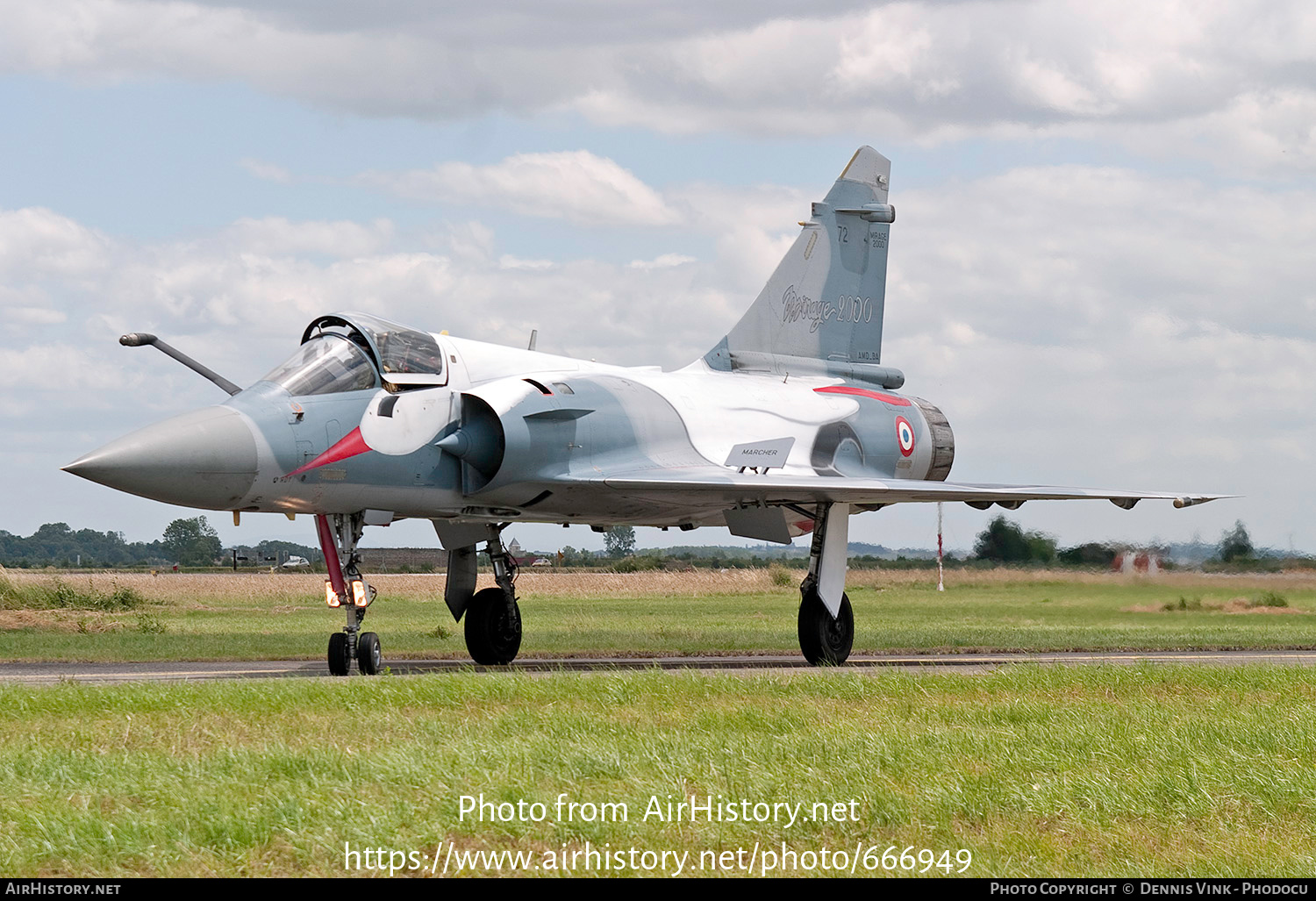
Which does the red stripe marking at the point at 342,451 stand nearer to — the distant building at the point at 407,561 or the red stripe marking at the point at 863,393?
the red stripe marking at the point at 863,393

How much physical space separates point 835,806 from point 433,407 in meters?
8.54

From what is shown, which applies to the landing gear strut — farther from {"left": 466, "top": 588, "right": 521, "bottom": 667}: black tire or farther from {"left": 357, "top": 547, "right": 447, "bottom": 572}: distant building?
{"left": 357, "top": 547, "right": 447, "bottom": 572}: distant building

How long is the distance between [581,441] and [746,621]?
1321 cm

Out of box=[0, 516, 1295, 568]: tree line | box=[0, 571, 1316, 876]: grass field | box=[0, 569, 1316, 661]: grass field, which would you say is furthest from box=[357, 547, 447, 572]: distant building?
box=[0, 571, 1316, 876]: grass field

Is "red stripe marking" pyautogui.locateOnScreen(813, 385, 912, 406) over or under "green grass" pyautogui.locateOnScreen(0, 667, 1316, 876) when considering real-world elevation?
over

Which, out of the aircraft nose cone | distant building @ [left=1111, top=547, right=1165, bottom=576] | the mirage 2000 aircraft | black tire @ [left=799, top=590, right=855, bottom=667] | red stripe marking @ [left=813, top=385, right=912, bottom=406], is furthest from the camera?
distant building @ [left=1111, top=547, right=1165, bottom=576]

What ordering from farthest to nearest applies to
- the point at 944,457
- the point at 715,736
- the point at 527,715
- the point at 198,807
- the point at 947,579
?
the point at 947,579, the point at 944,457, the point at 527,715, the point at 715,736, the point at 198,807

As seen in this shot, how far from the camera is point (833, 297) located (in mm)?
Result: 19953

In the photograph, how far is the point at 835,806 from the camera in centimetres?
632

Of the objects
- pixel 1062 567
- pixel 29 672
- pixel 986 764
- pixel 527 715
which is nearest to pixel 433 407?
pixel 29 672

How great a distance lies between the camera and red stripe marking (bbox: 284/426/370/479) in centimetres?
1279

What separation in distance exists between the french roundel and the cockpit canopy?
696cm

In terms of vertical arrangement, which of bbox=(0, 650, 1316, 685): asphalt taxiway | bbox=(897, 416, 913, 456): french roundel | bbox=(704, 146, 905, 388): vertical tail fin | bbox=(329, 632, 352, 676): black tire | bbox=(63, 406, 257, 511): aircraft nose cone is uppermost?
bbox=(704, 146, 905, 388): vertical tail fin
